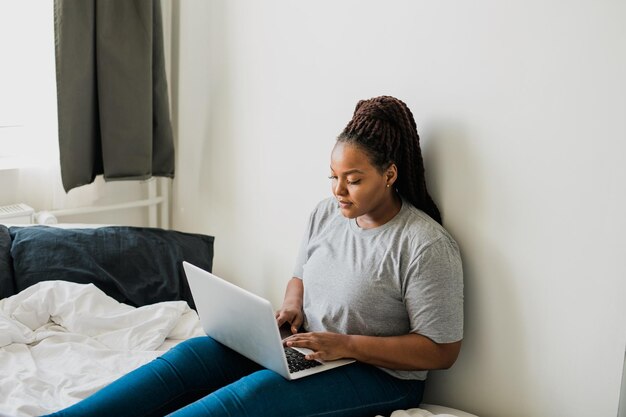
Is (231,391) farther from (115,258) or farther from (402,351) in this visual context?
(115,258)

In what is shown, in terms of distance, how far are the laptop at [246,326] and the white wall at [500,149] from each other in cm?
38

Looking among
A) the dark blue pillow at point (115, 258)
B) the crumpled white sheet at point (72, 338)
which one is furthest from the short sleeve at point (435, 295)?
the dark blue pillow at point (115, 258)

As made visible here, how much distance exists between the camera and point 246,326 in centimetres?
164

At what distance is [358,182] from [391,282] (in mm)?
223

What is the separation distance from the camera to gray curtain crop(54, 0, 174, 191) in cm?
235

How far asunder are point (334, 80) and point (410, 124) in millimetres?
345

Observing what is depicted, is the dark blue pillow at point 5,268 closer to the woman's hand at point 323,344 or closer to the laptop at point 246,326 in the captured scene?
the laptop at point 246,326

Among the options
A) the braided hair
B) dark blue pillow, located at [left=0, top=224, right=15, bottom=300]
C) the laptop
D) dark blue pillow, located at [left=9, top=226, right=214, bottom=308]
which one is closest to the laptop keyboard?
the laptop

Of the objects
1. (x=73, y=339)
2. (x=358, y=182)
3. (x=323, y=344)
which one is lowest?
(x=73, y=339)

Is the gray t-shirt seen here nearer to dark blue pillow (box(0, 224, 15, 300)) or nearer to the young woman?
the young woman

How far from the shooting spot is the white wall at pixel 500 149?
150 cm

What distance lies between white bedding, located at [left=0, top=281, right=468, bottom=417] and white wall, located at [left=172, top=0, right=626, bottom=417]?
0.28 metres

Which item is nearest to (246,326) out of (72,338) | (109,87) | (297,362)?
(297,362)

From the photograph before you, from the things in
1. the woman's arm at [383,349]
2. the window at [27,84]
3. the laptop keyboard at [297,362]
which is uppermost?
the window at [27,84]
